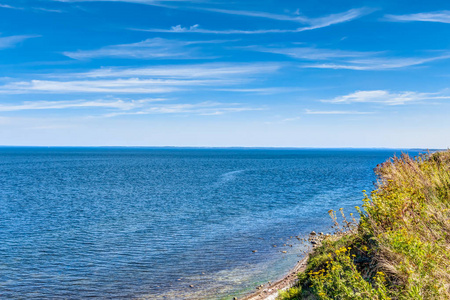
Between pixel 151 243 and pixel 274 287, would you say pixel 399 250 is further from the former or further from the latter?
pixel 151 243

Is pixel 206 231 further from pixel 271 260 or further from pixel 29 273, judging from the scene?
pixel 29 273

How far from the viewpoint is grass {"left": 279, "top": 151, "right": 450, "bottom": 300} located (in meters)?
7.34

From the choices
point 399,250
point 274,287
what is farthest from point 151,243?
point 399,250

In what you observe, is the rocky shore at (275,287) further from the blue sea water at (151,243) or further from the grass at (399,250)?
the grass at (399,250)

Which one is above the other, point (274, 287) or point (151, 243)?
point (274, 287)

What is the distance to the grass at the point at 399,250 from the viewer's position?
734cm

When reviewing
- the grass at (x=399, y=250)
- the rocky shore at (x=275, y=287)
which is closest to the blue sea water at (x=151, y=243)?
the rocky shore at (x=275, y=287)

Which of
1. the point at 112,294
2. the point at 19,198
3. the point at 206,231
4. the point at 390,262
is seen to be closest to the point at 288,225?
the point at 206,231

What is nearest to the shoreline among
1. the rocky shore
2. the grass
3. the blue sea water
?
the rocky shore

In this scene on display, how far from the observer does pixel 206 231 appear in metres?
31.6

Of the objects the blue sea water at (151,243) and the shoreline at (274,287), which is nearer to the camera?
the shoreline at (274,287)

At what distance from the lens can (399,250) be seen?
827cm

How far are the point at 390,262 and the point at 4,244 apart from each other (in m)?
31.0

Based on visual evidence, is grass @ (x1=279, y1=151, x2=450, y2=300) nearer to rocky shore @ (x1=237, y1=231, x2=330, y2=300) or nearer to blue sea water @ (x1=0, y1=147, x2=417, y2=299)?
rocky shore @ (x1=237, y1=231, x2=330, y2=300)
